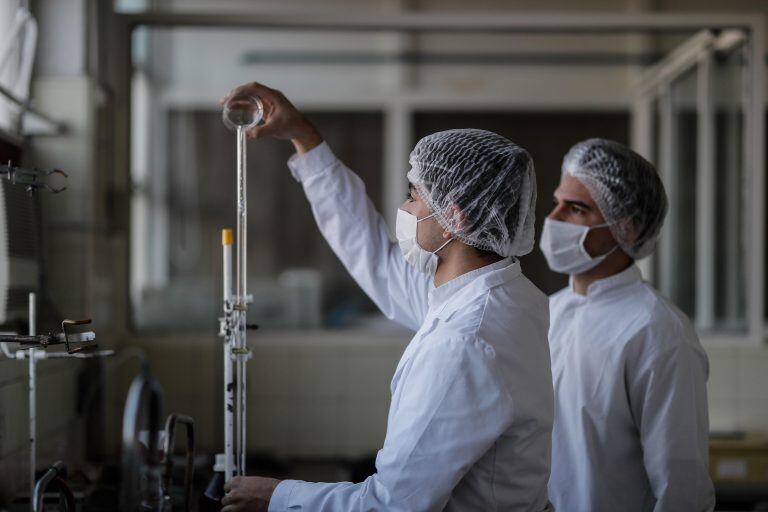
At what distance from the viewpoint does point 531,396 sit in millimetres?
1075

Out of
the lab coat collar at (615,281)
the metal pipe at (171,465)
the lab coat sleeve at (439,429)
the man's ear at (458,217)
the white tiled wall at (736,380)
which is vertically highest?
the man's ear at (458,217)

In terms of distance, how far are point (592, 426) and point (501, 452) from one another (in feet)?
1.40

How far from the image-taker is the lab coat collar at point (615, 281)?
1521 mm

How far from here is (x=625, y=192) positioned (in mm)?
1505

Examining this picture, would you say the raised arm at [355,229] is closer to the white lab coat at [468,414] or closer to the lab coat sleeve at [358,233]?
the lab coat sleeve at [358,233]

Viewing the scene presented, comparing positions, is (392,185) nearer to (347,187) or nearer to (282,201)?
(282,201)

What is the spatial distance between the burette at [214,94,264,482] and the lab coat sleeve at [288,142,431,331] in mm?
189

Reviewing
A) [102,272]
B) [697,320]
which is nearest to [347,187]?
[102,272]

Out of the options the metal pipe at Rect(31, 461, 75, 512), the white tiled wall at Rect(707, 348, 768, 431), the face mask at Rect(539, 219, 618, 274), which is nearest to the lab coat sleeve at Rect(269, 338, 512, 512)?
the metal pipe at Rect(31, 461, 75, 512)

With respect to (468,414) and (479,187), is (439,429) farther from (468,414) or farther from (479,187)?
(479,187)

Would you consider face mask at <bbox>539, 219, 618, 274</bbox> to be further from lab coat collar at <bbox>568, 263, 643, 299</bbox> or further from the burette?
the burette

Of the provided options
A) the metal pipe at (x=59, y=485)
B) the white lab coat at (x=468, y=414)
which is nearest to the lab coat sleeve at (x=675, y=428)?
the white lab coat at (x=468, y=414)

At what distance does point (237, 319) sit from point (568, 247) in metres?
0.72

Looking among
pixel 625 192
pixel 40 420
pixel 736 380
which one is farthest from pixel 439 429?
pixel 736 380
